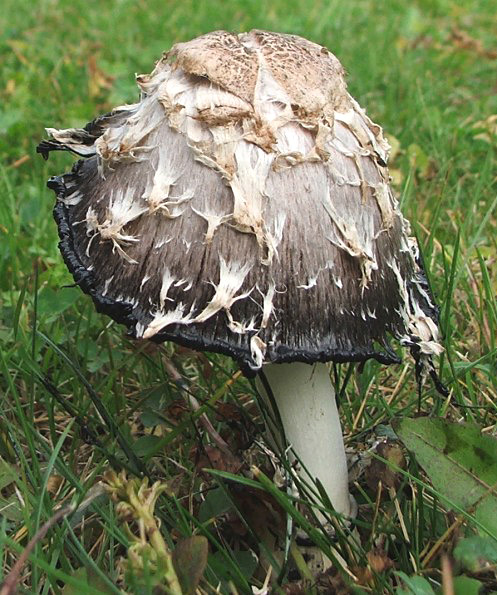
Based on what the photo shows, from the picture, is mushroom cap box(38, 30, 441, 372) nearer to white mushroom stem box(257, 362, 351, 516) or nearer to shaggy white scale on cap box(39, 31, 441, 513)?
shaggy white scale on cap box(39, 31, 441, 513)

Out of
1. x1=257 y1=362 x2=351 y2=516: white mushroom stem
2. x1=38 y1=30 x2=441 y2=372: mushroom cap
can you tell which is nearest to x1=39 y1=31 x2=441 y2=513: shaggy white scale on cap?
x1=38 y1=30 x2=441 y2=372: mushroom cap

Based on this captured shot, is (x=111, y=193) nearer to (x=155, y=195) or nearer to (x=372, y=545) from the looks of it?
(x=155, y=195)

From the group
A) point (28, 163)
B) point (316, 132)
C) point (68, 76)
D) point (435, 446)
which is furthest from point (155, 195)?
point (68, 76)

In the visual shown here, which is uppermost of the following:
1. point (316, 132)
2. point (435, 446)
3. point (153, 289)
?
point (316, 132)

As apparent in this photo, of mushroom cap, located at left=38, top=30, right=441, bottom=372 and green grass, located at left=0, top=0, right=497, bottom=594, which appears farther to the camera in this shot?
green grass, located at left=0, top=0, right=497, bottom=594

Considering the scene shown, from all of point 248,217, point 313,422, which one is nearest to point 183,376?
point 313,422

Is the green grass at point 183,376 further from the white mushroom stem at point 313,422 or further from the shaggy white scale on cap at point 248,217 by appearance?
the shaggy white scale on cap at point 248,217

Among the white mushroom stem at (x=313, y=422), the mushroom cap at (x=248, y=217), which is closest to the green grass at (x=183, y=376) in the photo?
the white mushroom stem at (x=313, y=422)

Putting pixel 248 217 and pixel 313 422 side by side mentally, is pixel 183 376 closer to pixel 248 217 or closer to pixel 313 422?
pixel 313 422
